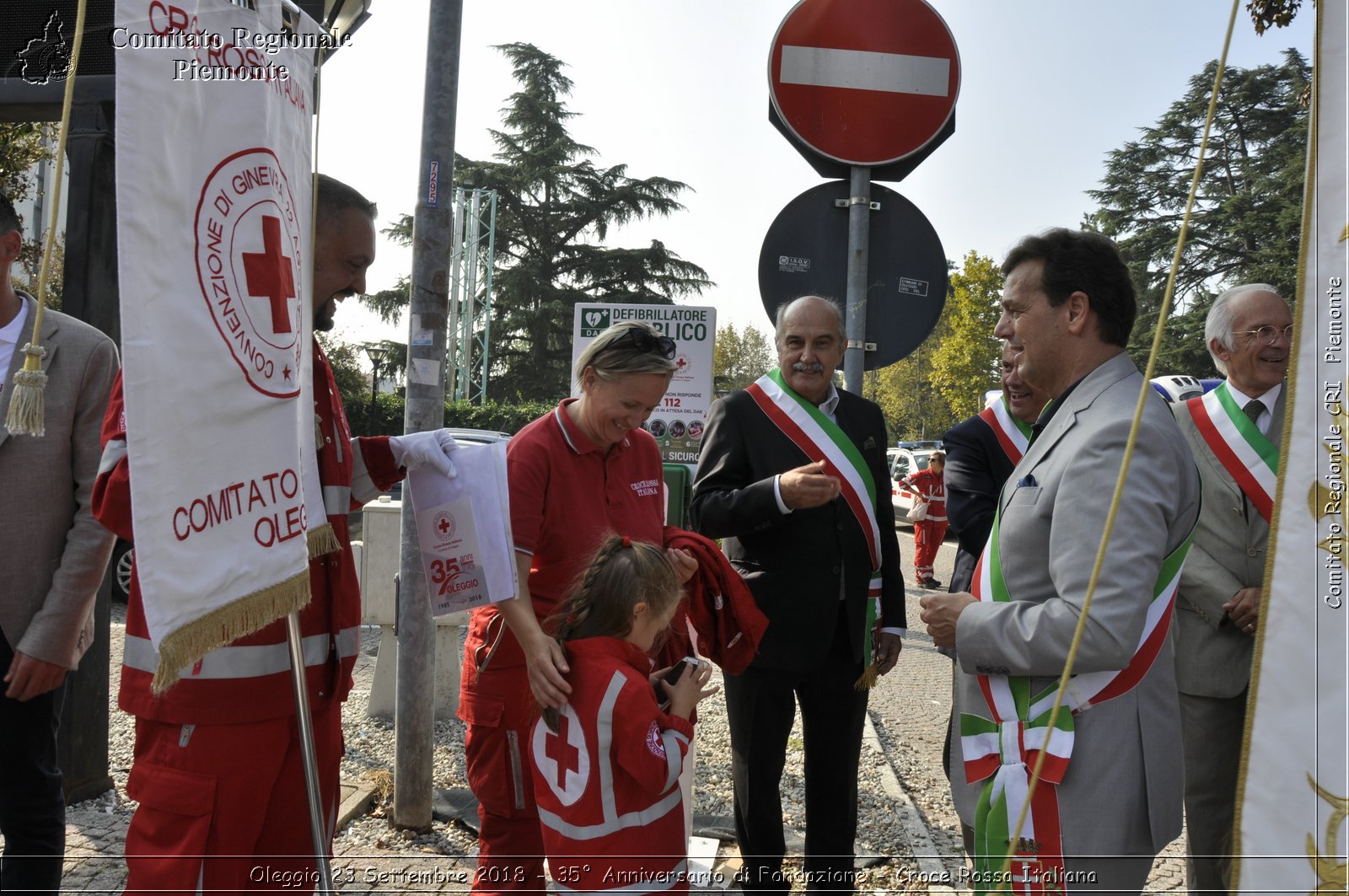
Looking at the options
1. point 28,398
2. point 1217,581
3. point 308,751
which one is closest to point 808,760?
point 1217,581

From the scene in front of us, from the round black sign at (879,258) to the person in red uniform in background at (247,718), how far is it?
5.29ft

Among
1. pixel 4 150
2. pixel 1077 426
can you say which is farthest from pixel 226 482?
pixel 4 150

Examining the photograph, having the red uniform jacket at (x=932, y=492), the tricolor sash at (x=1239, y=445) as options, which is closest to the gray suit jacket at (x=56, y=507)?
the tricolor sash at (x=1239, y=445)

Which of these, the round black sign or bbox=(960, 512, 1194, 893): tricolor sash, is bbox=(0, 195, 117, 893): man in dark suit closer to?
the round black sign

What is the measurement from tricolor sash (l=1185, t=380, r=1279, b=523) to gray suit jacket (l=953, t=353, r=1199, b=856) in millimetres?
1192

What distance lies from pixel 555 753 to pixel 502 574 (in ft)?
1.51

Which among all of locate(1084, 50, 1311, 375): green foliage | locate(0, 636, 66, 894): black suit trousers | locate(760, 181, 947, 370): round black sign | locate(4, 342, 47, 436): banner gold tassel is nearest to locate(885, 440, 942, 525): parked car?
locate(1084, 50, 1311, 375): green foliage

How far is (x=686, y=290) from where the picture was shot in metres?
36.5

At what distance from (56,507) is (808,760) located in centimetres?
252

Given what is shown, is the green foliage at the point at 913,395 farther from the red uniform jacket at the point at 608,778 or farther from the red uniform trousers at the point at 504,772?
the red uniform jacket at the point at 608,778

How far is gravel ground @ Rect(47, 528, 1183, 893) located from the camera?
3.63 metres

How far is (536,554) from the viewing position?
2.67m

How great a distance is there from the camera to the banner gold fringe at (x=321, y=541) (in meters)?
2.12

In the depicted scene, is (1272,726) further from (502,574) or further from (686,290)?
(686,290)
